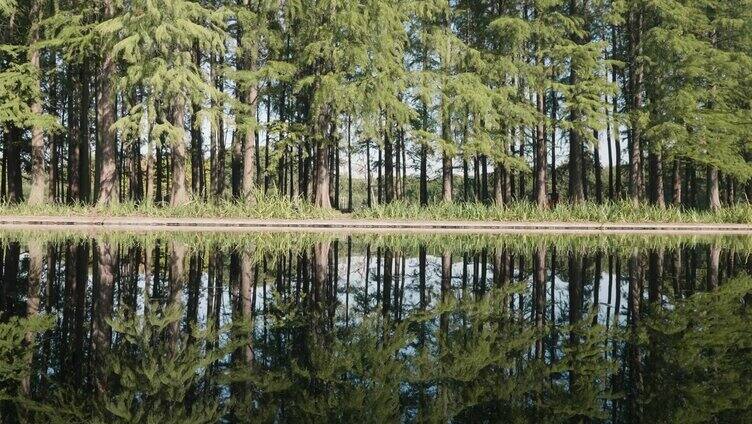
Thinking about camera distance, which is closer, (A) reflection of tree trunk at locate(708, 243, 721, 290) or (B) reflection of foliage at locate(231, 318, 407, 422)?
(B) reflection of foliage at locate(231, 318, 407, 422)

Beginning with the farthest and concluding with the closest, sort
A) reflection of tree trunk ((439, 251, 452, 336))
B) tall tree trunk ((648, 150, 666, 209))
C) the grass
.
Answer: tall tree trunk ((648, 150, 666, 209)) → the grass → reflection of tree trunk ((439, 251, 452, 336))

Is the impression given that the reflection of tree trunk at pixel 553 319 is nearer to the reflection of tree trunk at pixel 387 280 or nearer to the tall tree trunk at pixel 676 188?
the reflection of tree trunk at pixel 387 280

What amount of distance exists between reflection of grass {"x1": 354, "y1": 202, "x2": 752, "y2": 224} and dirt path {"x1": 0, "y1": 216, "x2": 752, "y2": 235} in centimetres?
91

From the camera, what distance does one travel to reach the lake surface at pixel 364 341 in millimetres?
4379

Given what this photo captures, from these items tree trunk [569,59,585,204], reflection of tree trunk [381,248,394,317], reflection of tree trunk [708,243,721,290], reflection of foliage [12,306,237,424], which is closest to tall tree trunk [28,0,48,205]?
reflection of tree trunk [381,248,394,317]

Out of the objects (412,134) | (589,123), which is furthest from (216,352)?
(589,123)

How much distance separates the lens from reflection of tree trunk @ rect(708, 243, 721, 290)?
1091 centimetres

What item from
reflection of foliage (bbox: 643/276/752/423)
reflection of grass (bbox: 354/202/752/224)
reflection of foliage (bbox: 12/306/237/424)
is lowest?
reflection of foliage (bbox: 643/276/752/423)

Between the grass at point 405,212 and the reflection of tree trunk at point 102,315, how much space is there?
9822mm

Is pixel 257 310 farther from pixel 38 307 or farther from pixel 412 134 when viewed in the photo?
pixel 412 134

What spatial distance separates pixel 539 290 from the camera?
9.88m

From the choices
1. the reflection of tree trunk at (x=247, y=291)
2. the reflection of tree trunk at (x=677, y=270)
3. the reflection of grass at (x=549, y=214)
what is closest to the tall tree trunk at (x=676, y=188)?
the reflection of grass at (x=549, y=214)

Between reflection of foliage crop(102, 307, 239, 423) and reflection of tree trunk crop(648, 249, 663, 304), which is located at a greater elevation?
reflection of foliage crop(102, 307, 239, 423)

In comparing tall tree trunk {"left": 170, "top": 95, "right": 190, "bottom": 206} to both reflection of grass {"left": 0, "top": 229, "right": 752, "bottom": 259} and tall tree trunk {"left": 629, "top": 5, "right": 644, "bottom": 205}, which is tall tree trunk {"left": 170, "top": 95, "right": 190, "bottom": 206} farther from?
tall tree trunk {"left": 629, "top": 5, "right": 644, "bottom": 205}
